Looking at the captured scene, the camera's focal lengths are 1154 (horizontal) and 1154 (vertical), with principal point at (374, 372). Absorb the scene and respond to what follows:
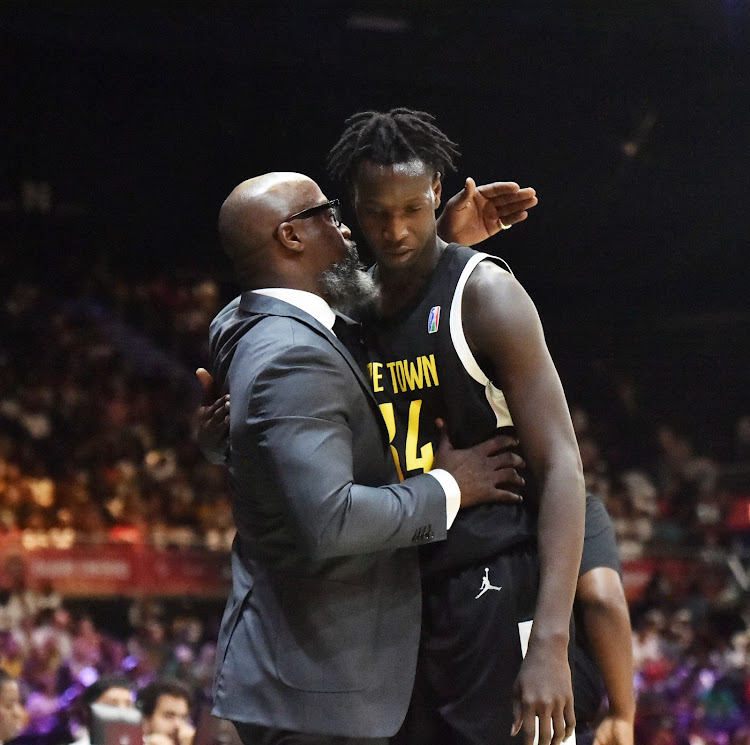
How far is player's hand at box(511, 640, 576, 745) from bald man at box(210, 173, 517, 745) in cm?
25

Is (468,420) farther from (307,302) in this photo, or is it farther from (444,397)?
(307,302)

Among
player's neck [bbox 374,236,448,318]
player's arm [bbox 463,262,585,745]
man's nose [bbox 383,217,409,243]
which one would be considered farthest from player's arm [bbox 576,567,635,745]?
man's nose [bbox 383,217,409,243]

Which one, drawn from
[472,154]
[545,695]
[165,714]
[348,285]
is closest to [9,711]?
[165,714]

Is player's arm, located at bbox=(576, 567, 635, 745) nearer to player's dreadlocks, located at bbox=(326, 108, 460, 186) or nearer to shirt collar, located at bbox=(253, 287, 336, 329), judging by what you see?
shirt collar, located at bbox=(253, 287, 336, 329)

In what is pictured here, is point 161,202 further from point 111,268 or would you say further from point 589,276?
point 589,276

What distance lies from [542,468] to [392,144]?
754mm

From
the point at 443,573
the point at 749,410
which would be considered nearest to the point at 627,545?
the point at 749,410

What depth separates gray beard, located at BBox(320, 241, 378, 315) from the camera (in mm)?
2545

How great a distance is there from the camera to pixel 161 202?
12.2 metres

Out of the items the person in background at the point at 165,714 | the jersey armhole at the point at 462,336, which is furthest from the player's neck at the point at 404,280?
the person in background at the point at 165,714

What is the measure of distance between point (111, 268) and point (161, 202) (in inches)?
34.4

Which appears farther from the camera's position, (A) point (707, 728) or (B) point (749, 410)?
(B) point (749, 410)

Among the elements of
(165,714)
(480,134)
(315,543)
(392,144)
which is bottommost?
(165,714)

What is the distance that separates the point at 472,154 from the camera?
10398 mm
